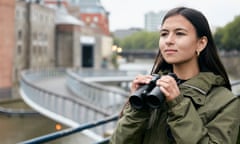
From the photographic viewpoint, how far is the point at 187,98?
58.7 inches

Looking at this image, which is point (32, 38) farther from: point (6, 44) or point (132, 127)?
point (132, 127)

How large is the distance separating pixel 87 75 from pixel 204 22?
25667 mm

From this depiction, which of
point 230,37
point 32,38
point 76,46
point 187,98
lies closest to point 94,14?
point 76,46

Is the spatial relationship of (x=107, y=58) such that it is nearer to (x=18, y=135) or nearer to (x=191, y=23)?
(x=18, y=135)

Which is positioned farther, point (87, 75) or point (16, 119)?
point (87, 75)

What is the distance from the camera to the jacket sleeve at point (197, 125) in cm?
141

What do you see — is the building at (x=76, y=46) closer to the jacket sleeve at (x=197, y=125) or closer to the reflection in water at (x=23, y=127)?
the reflection in water at (x=23, y=127)

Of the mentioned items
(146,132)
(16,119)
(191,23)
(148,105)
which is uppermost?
(191,23)

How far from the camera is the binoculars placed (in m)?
1.39

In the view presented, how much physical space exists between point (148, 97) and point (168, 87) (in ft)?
0.30

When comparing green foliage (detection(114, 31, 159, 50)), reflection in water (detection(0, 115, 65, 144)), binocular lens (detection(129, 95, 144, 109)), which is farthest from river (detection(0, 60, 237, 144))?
green foliage (detection(114, 31, 159, 50))

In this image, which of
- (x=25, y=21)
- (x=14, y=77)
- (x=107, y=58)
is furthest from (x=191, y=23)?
(x=107, y=58)

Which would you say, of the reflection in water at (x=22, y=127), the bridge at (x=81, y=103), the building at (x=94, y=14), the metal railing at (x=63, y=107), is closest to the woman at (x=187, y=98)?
the bridge at (x=81, y=103)

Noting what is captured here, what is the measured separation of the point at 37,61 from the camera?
125 feet
